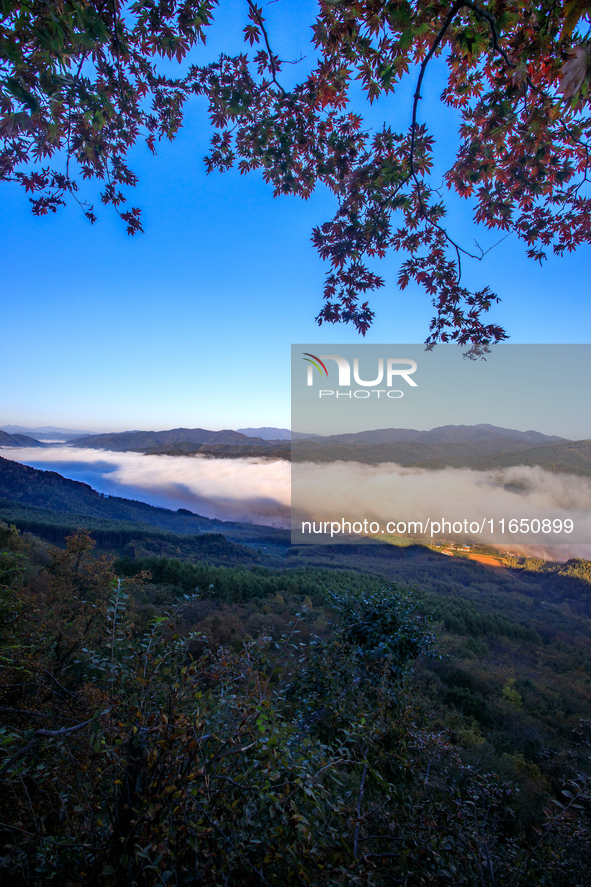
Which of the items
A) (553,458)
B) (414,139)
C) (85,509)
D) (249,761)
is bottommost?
(85,509)

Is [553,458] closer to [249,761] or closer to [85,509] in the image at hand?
[249,761]

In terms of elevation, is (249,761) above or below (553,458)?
below

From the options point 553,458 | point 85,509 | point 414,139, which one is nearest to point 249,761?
point 414,139

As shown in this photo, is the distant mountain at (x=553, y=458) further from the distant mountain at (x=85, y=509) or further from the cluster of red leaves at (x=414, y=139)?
the distant mountain at (x=85, y=509)

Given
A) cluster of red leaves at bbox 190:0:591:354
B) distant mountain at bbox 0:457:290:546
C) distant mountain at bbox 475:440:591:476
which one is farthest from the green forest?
distant mountain at bbox 0:457:290:546

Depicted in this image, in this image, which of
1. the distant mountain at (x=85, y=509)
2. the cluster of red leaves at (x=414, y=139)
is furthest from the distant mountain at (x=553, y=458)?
the distant mountain at (x=85, y=509)

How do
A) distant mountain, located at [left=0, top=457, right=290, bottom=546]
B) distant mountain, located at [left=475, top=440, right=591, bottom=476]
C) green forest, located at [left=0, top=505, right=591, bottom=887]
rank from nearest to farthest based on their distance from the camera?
green forest, located at [left=0, top=505, right=591, bottom=887] < distant mountain, located at [left=475, top=440, right=591, bottom=476] < distant mountain, located at [left=0, top=457, right=290, bottom=546]

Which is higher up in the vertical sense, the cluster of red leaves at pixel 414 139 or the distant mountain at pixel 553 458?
the cluster of red leaves at pixel 414 139

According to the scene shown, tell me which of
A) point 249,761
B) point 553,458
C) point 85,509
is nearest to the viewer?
point 249,761

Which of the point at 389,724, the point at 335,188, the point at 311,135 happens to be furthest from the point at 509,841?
the point at 311,135

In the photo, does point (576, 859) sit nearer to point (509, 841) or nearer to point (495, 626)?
point (509, 841)

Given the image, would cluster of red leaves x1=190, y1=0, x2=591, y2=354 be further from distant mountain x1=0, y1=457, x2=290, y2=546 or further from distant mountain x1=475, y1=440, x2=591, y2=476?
distant mountain x1=0, y1=457, x2=290, y2=546

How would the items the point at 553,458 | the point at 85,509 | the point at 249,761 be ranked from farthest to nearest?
the point at 85,509 → the point at 553,458 → the point at 249,761

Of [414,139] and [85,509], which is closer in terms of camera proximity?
[414,139]
